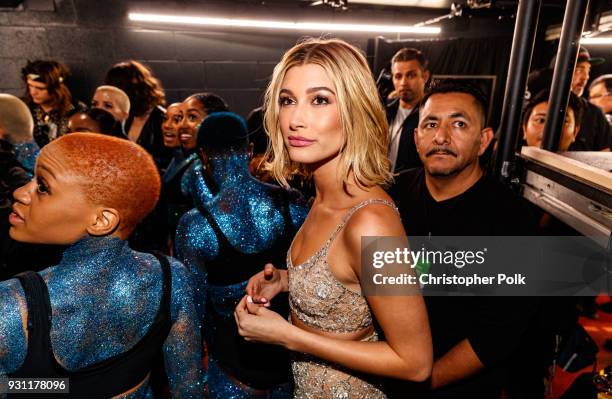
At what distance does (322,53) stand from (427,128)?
815 millimetres

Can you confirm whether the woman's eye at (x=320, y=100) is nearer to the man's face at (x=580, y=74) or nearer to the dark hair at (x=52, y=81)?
the dark hair at (x=52, y=81)

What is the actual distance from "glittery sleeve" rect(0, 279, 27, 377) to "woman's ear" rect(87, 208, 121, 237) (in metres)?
0.22

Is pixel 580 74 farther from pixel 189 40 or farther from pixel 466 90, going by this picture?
pixel 189 40

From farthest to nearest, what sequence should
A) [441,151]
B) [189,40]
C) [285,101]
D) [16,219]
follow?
1. [189,40]
2. [441,151]
3. [285,101]
4. [16,219]

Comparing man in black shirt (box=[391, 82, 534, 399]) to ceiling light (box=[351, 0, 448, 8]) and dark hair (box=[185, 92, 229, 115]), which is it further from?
ceiling light (box=[351, 0, 448, 8])

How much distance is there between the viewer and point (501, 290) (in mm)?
1403

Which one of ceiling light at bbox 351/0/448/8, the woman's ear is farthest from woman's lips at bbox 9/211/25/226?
ceiling light at bbox 351/0/448/8

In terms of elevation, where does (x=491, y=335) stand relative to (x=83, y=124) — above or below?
below

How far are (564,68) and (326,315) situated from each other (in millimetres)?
2068

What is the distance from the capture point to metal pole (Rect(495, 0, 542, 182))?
1.98m

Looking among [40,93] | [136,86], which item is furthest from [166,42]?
[136,86]

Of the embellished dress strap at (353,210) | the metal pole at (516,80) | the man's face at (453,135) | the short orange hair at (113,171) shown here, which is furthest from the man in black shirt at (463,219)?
the short orange hair at (113,171)

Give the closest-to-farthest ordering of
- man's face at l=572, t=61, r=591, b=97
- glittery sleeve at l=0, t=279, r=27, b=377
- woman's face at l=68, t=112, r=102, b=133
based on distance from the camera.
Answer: glittery sleeve at l=0, t=279, r=27, b=377
woman's face at l=68, t=112, r=102, b=133
man's face at l=572, t=61, r=591, b=97

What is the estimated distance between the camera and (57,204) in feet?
3.52
